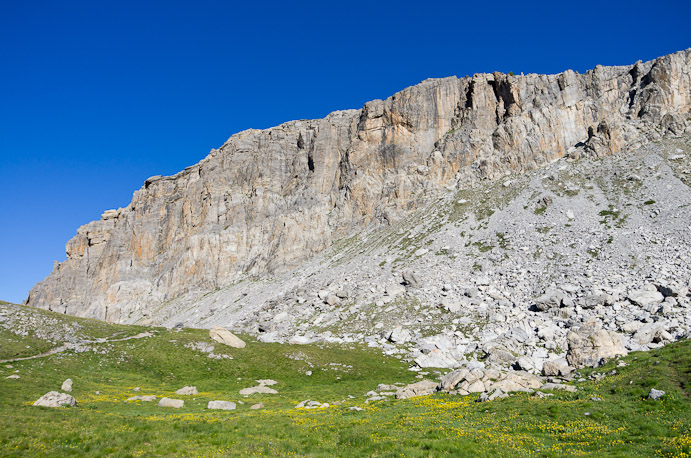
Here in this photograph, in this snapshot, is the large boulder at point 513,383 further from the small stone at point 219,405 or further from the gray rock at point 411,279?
the gray rock at point 411,279

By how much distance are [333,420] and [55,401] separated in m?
17.9

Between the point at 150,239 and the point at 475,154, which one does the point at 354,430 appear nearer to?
the point at 475,154

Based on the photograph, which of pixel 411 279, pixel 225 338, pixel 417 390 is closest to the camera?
pixel 417 390

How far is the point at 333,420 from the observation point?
952 inches

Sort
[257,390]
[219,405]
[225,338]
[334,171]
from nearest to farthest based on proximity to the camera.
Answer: [219,405] → [257,390] → [225,338] → [334,171]

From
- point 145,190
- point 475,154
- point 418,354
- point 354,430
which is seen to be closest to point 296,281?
point 418,354

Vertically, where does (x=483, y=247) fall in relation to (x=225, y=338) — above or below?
above

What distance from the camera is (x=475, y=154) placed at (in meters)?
124

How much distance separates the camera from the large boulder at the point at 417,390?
1346 inches

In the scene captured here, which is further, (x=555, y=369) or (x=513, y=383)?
(x=555, y=369)

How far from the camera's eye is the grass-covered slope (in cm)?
1712

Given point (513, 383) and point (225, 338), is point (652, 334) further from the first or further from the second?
point (225, 338)

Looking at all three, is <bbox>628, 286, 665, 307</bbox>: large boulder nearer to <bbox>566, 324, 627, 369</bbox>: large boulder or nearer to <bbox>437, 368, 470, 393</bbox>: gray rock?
<bbox>566, 324, 627, 369</bbox>: large boulder

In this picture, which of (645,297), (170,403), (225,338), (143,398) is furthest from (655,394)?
(225,338)
